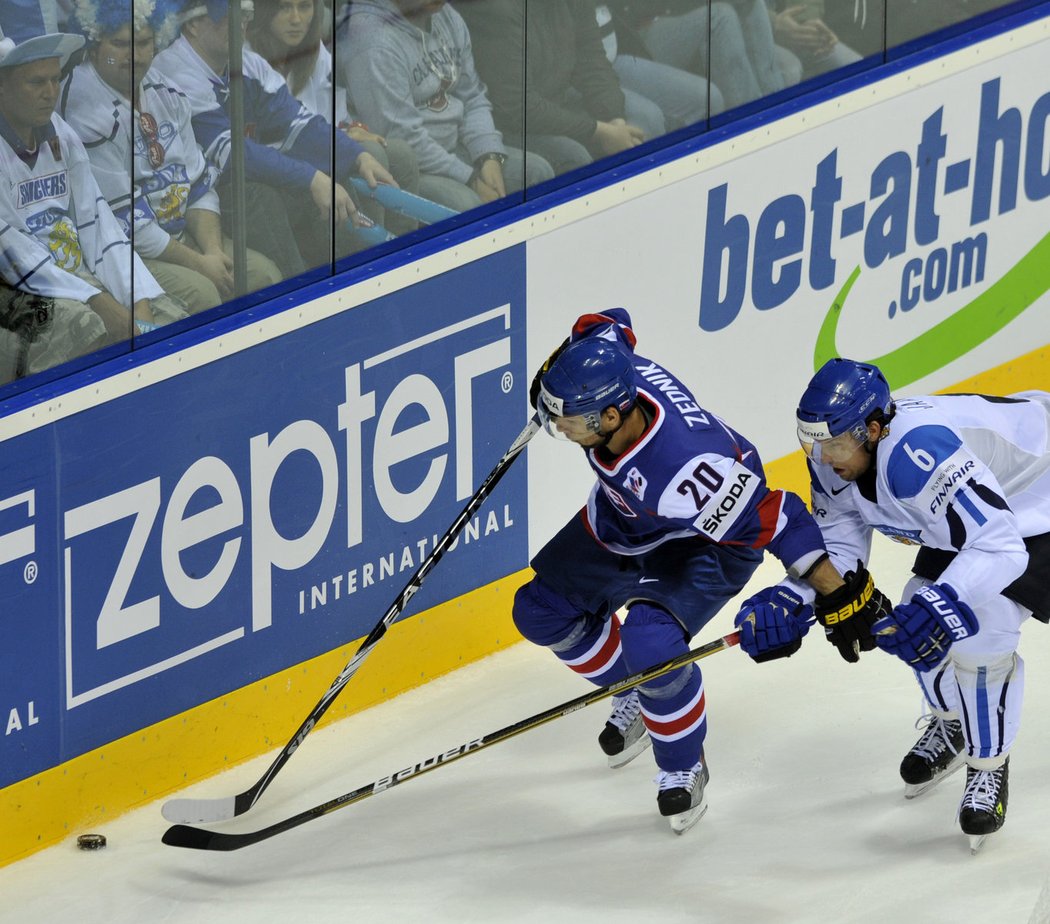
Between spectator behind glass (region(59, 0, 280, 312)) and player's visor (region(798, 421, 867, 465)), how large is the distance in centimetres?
142

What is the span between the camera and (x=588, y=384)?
14.2ft

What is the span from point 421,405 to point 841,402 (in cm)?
140

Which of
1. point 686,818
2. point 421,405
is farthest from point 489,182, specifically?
point 686,818

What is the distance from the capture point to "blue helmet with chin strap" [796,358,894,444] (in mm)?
4180

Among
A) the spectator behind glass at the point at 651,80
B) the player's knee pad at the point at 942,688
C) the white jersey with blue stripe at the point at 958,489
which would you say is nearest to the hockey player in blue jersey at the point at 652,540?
the white jersey with blue stripe at the point at 958,489

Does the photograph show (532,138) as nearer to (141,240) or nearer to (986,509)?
(141,240)

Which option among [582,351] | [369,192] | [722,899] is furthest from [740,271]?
[722,899]

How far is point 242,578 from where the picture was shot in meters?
4.99

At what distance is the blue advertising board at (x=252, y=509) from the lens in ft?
15.1

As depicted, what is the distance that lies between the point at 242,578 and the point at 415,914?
37.6 inches

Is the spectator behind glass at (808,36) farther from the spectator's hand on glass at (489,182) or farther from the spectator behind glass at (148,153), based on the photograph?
the spectator behind glass at (148,153)

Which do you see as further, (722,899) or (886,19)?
(886,19)

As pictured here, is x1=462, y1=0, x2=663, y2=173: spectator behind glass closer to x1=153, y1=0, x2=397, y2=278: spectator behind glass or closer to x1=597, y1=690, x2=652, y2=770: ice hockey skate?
x1=153, y1=0, x2=397, y2=278: spectator behind glass

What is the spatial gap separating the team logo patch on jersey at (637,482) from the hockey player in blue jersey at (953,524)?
0.34 meters
